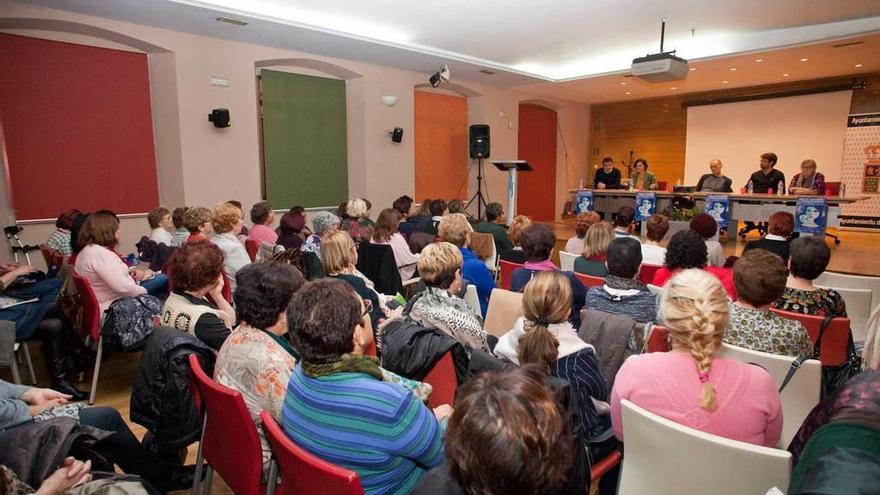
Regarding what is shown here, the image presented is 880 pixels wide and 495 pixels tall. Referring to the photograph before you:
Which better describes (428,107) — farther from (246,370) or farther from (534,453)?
(534,453)

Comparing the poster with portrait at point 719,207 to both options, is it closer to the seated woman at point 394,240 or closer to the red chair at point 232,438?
the seated woman at point 394,240

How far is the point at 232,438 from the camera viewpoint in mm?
1679

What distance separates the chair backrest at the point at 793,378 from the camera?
6.04 feet

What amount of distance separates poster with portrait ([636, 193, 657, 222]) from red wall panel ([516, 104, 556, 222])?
3.63 m

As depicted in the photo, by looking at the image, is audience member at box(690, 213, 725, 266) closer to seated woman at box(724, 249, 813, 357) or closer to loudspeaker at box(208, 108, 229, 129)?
seated woman at box(724, 249, 813, 357)

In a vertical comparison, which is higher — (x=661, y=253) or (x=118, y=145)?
(x=118, y=145)

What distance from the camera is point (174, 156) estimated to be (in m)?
6.69

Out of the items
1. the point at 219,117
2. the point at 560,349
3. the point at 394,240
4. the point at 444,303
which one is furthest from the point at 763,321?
the point at 219,117

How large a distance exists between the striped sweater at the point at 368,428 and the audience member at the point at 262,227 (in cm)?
387

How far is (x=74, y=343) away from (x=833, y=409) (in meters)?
4.30

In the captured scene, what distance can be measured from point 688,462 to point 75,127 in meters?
7.15

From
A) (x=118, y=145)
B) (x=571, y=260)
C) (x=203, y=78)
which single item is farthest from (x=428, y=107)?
(x=571, y=260)

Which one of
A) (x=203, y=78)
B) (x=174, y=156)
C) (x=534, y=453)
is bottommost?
(x=534, y=453)

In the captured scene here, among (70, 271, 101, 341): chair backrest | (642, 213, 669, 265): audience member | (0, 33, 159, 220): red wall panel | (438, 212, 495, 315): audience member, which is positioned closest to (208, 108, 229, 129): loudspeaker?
(0, 33, 159, 220): red wall panel
